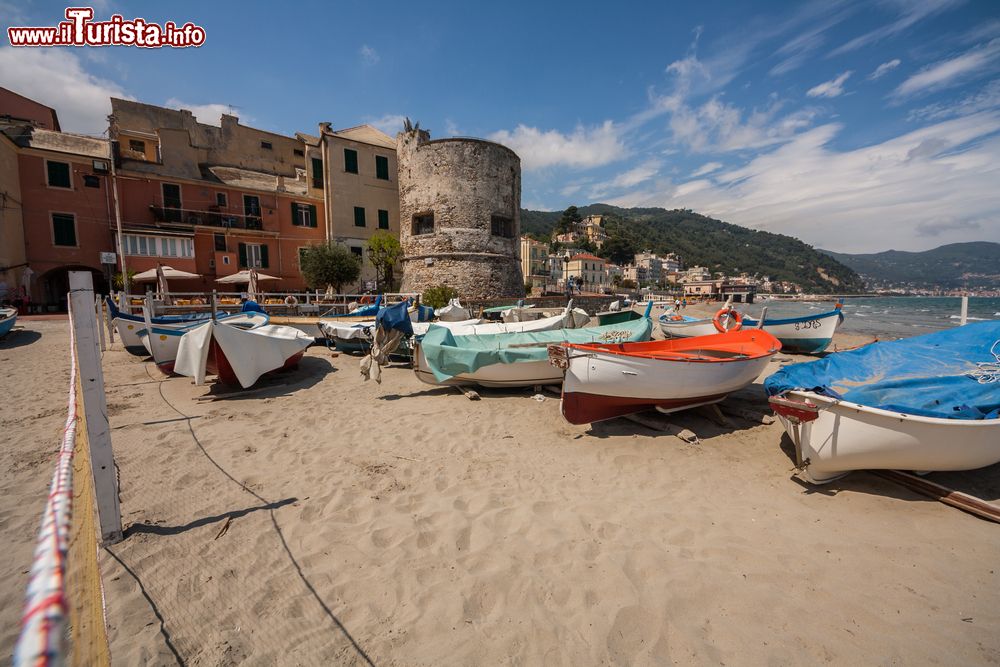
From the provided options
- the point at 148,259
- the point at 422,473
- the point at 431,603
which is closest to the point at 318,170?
the point at 148,259

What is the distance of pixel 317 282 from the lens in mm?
21828

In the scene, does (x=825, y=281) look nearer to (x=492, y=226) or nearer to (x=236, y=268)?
(x=492, y=226)

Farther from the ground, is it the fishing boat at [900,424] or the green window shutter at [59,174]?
the green window shutter at [59,174]

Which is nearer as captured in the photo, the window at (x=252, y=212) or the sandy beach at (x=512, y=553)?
the sandy beach at (x=512, y=553)

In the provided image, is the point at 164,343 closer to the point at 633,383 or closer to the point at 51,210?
the point at 633,383

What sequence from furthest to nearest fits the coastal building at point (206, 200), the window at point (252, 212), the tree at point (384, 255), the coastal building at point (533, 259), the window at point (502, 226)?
the coastal building at point (533, 259) → the window at point (502, 226) → the tree at point (384, 255) → the window at point (252, 212) → the coastal building at point (206, 200)

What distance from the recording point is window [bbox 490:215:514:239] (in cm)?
2444

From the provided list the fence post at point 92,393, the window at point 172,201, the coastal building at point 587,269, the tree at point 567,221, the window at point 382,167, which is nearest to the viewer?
the fence post at point 92,393

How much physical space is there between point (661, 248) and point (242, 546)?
143m

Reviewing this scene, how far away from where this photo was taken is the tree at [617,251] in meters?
98.2

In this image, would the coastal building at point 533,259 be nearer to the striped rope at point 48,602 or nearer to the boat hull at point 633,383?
the boat hull at point 633,383

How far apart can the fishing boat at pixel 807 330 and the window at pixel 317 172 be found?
84.8 ft

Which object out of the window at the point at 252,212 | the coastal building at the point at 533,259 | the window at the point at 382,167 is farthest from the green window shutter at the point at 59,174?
the coastal building at the point at 533,259

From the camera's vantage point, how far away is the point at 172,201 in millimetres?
21469
